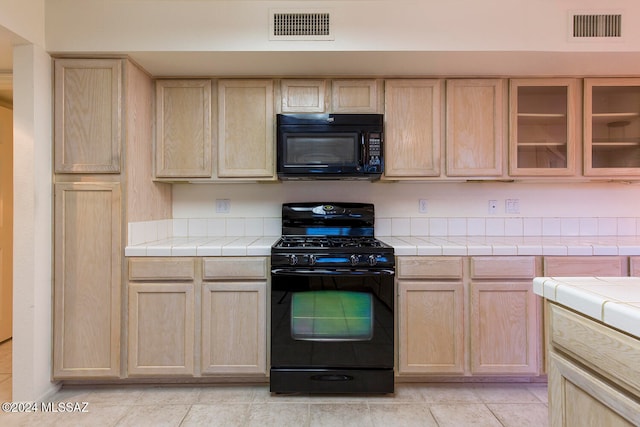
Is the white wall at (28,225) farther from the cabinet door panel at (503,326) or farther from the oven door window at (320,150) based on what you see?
the cabinet door panel at (503,326)

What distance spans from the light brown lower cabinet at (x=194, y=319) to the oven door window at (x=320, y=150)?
0.86 m

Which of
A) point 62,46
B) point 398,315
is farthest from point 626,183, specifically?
point 62,46

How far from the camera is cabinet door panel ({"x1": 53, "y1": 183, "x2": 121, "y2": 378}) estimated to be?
1960 mm

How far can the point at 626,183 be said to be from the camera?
8.45 feet

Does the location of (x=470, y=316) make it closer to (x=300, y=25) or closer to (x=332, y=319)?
(x=332, y=319)

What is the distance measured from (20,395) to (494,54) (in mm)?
3410

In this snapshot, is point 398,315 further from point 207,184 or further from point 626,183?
point 626,183

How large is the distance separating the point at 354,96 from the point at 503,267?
1.49 m

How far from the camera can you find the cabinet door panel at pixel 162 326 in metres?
2.00

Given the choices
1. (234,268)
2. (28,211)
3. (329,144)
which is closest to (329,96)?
Answer: (329,144)

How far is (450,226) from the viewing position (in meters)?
2.61

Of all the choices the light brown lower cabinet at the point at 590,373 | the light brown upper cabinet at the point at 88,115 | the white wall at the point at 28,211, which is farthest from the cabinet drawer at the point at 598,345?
the white wall at the point at 28,211

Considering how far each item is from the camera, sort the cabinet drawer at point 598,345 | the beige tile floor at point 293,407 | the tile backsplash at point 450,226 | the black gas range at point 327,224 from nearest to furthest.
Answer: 1. the cabinet drawer at point 598,345
2. the beige tile floor at point 293,407
3. the black gas range at point 327,224
4. the tile backsplash at point 450,226

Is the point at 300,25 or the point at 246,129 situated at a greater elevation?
the point at 300,25
